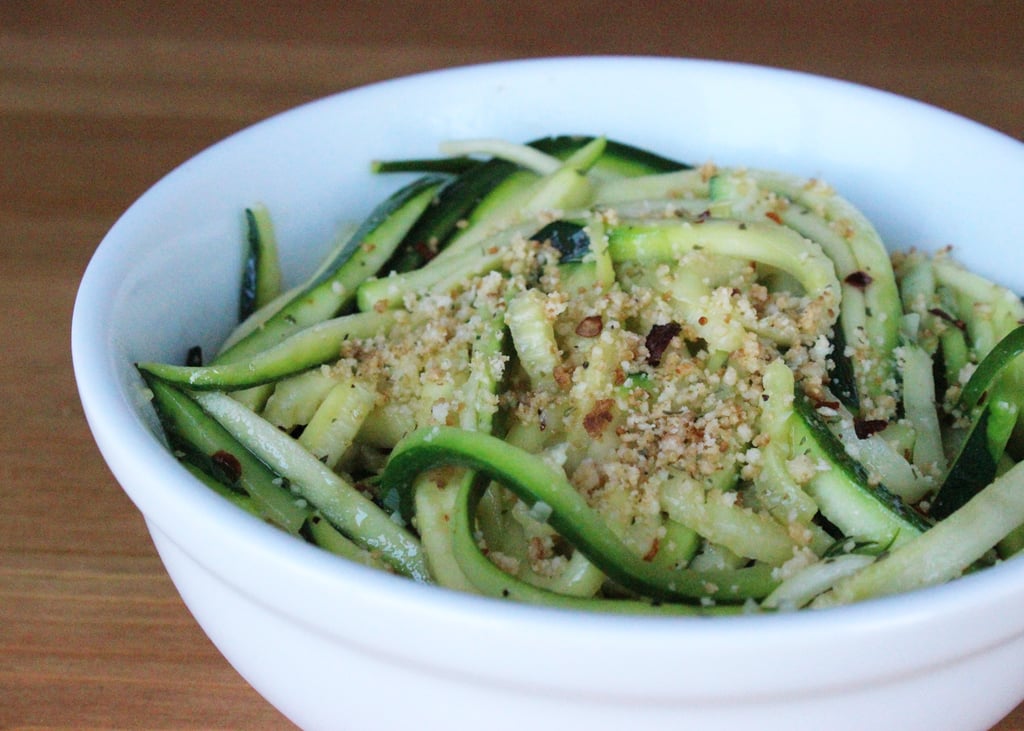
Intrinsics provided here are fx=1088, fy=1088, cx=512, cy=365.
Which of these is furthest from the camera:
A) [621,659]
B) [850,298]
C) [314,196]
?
[314,196]

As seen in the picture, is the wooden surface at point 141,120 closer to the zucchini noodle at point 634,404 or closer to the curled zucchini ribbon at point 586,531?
the zucchini noodle at point 634,404

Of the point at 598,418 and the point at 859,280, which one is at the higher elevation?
the point at 859,280

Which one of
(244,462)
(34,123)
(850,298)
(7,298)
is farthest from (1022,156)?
(34,123)

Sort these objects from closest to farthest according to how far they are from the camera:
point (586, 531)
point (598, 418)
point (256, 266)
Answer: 1. point (586, 531)
2. point (598, 418)
3. point (256, 266)

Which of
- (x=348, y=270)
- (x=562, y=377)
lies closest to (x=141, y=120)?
(x=348, y=270)

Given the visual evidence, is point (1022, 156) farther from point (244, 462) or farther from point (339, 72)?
point (339, 72)

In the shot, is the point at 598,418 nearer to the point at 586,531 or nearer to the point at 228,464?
the point at 586,531

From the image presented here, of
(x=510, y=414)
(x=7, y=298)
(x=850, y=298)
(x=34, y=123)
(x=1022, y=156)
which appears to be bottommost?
(x=7, y=298)
